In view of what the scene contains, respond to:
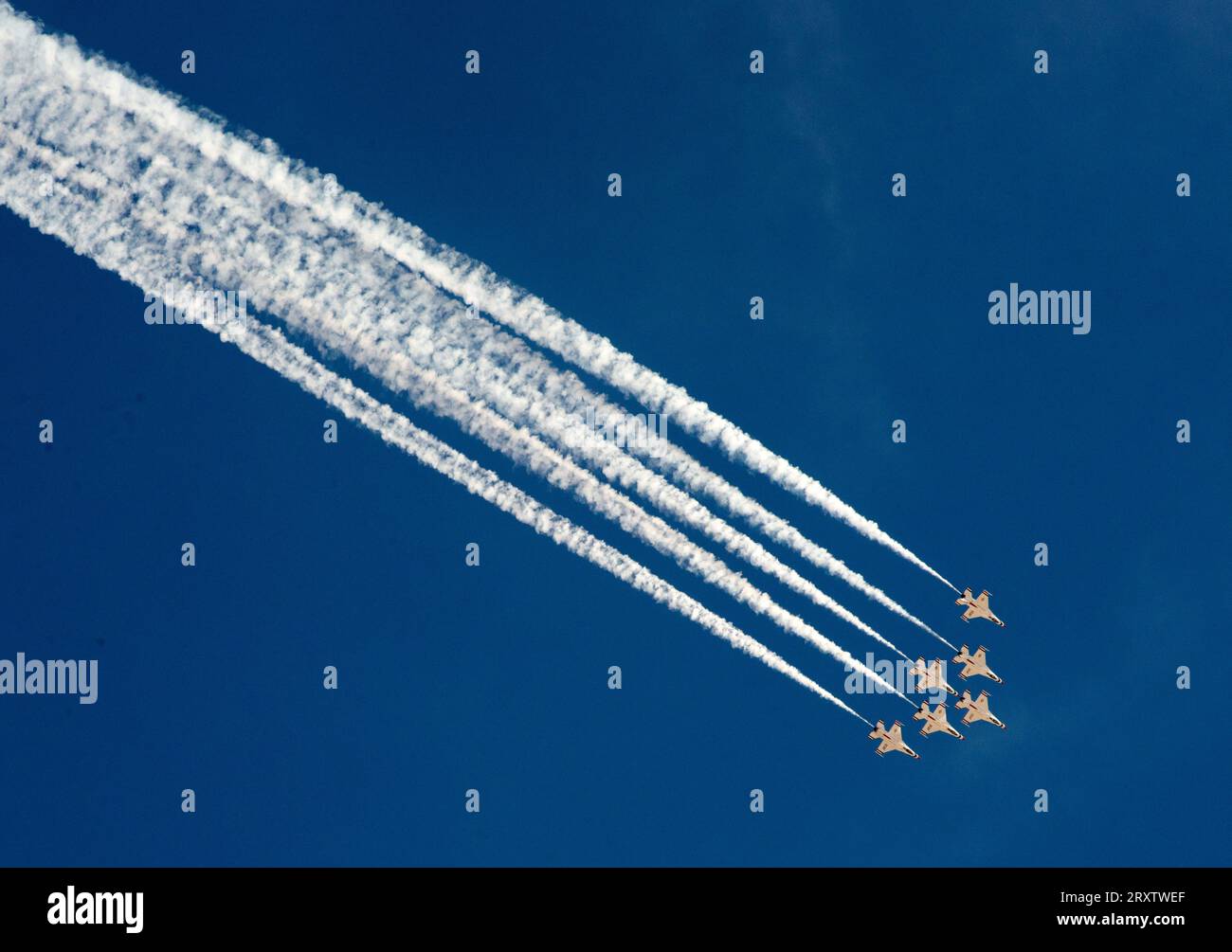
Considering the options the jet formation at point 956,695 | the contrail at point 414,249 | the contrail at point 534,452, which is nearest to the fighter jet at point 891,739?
the jet formation at point 956,695

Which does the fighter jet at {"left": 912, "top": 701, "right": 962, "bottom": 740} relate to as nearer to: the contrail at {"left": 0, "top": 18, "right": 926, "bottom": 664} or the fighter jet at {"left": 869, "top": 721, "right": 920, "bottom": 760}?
the fighter jet at {"left": 869, "top": 721, "right": 920, "bottom": 760}

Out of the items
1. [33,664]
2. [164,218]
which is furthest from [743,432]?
[33,664]

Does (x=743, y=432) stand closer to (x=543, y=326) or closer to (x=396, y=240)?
(x=543, y=326)

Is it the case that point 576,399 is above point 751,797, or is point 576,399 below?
above

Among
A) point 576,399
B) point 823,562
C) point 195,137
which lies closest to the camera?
point 195,137

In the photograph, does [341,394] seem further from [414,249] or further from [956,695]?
[956,695]

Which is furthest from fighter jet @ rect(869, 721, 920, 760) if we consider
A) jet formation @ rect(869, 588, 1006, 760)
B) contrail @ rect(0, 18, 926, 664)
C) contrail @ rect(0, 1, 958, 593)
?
contrail @ rect(0, 1, 958, 593)

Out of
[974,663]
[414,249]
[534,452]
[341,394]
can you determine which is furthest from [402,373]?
[974,663]
